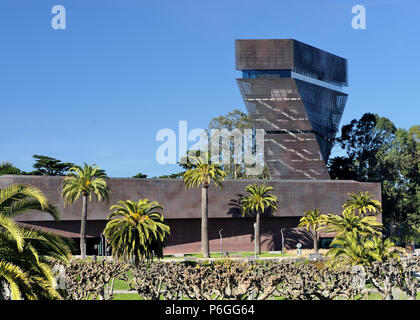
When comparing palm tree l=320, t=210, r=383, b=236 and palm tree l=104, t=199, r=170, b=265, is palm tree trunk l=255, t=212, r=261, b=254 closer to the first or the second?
palm tree l=320, t=210, r=383, b=236

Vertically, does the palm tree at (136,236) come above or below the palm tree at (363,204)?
below

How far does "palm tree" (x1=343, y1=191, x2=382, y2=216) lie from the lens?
8012 centimetres

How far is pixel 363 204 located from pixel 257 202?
52.9ft

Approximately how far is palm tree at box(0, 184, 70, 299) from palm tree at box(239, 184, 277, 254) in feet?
195

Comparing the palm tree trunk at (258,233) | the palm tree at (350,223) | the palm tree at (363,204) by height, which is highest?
the palm tree at (363,204)

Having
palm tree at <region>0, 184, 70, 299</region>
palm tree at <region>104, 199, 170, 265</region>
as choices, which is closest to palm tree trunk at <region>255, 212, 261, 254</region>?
palm tree at <region>104, 199, 170, 265</region>

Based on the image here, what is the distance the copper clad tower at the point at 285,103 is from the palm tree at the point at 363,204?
10950 mm

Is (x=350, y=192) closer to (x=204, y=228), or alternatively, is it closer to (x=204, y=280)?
(x=204, y=228)

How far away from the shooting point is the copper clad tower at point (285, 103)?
94.9m

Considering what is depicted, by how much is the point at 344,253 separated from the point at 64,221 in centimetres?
4104

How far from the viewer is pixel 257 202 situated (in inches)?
3095

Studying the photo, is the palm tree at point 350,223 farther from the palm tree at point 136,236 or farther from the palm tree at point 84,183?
the palm tree at point 84,183

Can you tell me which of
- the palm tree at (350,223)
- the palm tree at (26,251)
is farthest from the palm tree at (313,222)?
the palm tree at (26,251)
